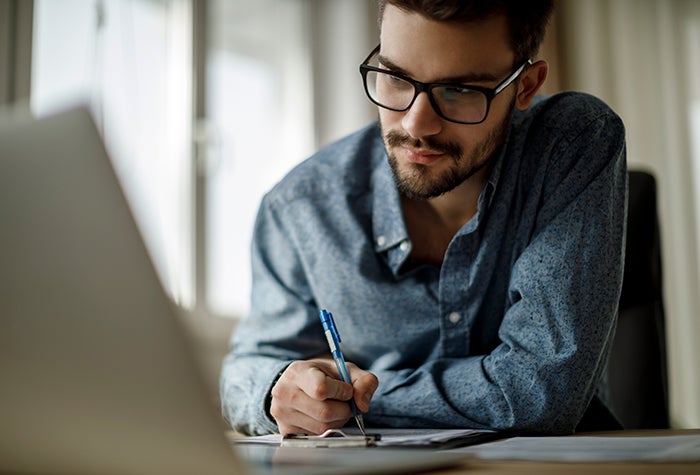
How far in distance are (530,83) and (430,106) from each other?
28cm

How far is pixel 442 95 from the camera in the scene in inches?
45.3

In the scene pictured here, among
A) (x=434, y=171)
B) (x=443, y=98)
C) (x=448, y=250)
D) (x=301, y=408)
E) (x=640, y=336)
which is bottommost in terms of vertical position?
(x=640, y=336)

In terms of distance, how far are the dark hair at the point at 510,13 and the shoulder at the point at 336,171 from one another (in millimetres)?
249

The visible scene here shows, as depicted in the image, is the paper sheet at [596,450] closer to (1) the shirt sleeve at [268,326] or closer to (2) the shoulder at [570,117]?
(1) the shirt sleeve at [268,326]

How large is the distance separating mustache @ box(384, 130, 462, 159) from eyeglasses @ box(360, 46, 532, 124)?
0.14 ft

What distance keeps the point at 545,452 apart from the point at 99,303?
1.39 ft

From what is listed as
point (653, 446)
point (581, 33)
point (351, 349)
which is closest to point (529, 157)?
point (351, 349)

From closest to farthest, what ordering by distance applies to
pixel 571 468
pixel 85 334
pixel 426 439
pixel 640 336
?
pixel 85 334 < pixel 571 468 < pixel 426 439 < pixel 640 336

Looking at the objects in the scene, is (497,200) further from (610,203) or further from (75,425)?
(75,425)

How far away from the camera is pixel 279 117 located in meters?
3.33

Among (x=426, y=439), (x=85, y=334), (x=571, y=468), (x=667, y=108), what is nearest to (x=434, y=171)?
(x=426, y=439)

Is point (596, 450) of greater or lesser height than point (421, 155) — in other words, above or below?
below

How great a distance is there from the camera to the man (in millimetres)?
1039

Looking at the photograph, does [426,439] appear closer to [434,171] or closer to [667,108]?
[434,171]
